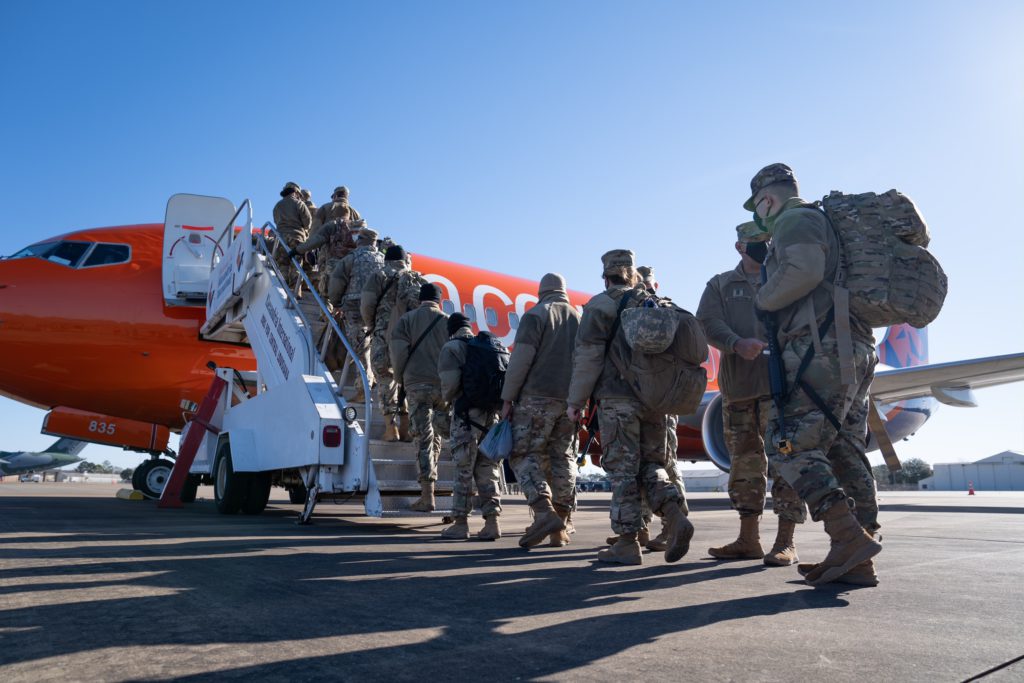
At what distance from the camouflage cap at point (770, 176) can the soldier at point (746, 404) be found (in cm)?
39

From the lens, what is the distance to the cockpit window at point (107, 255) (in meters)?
9.33

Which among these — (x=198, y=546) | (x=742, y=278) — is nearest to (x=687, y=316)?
(x=742, y=278)

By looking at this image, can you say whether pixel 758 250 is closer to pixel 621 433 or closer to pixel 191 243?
pixel 621 433

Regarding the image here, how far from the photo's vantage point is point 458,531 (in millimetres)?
5238

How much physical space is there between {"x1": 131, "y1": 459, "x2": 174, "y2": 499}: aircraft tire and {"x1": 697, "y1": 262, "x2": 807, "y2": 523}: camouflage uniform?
808 cm

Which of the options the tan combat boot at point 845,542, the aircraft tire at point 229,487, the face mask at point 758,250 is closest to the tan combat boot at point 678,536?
the tan combat boot at point 845,542

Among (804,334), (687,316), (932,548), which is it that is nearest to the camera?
(804,334)

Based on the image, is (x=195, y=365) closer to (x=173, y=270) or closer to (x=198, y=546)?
(x=173, y=270)

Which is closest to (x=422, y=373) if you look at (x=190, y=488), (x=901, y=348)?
(x=190, y=488)

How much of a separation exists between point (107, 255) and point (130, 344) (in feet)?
4.59

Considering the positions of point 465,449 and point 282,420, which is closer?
point 465,449

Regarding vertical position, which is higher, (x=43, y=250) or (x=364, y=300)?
(x=43, y=250)

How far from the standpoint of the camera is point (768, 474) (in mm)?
Answer: 4336

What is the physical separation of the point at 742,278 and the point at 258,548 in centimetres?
338
